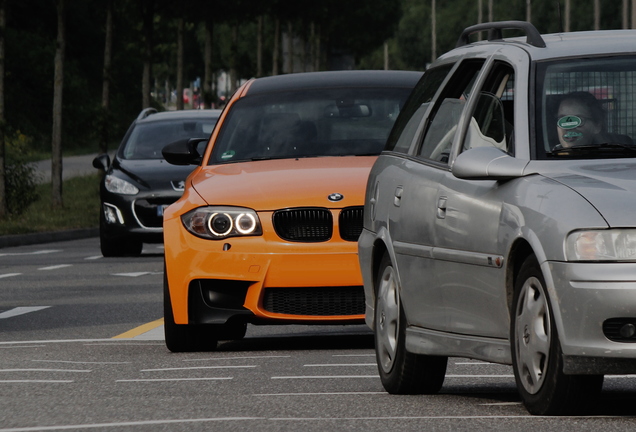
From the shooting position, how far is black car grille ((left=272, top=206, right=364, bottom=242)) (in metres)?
10.2

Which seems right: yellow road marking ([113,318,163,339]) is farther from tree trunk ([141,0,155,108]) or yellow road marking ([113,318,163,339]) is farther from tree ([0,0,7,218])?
tree trunk ([141,0,155,108])

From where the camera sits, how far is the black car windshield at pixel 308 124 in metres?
11.5

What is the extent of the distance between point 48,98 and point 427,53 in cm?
9720

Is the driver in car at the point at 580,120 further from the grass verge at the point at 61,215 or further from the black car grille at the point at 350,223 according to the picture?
the grass verge at the point at 61,215

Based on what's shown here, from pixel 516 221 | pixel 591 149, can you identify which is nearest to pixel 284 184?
pixel 591 149

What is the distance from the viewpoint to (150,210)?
21375 millimetres

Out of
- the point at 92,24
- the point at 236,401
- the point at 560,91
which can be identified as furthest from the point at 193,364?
the point at 92,24

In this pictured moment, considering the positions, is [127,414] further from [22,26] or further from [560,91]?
[22,26]

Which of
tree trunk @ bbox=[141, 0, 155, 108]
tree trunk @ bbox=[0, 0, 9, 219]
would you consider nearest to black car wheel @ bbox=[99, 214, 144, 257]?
tree trunk @ bbox=[0, 0, 9, 219]

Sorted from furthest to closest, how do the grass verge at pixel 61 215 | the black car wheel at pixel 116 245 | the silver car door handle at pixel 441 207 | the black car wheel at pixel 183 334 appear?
the grass verge at pixel 61 215, the black car wheel at pixel 116 245, the black car wheel at pixel 183 334, the silver car door handle at pixel 441 207

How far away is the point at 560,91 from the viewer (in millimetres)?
7105

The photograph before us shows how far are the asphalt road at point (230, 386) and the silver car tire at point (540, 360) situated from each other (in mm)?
79

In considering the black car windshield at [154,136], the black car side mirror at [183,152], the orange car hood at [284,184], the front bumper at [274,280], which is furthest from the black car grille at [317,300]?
the black car windshield at [154,136]

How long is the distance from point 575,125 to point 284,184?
148 inches
